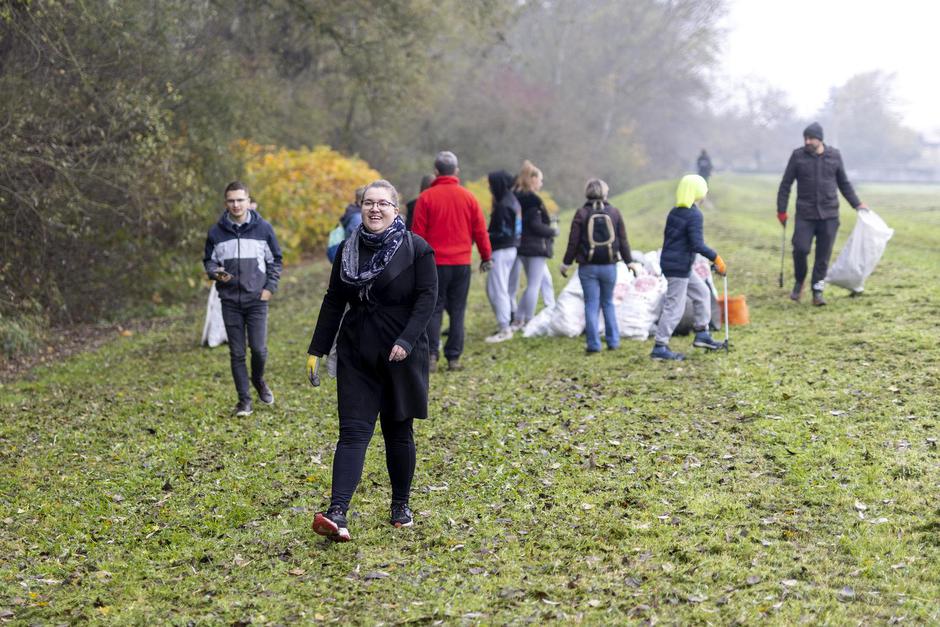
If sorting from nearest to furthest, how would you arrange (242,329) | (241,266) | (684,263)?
(241,266) < (242,329) < (684,263)

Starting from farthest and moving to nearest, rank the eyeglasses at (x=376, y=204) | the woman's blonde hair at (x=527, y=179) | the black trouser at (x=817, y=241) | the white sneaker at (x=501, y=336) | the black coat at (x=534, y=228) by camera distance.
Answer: the white sneaker at (x=501, y=336) < the black trouser at (x=817, y=241) < the black coat at (x=534, y=228) < the woman's blonde hair at (x=527, y=179) < the eyeglasses at (x=376, y=204)

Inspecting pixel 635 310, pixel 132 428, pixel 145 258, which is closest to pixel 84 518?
pixel 132 428

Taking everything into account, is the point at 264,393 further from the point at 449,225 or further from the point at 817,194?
the point at 817,194

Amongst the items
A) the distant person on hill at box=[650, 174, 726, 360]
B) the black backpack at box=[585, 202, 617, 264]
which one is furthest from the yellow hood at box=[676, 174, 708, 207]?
the black backpack at box=[585, 202, 617, 264]

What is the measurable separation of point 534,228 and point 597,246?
1.59m

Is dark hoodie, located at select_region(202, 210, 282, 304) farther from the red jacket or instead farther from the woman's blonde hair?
the woman's blonde hair

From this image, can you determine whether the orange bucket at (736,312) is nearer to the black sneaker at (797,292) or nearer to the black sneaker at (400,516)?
the black sneaker at (797,292)

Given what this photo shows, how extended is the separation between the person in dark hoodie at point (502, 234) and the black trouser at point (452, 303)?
1.40 metres

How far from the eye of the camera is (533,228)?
1184 centimetres

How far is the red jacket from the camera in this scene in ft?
31.7

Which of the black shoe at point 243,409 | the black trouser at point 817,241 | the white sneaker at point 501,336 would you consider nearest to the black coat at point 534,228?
the white sneaker at point 501,336

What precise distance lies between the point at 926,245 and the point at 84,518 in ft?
54.3

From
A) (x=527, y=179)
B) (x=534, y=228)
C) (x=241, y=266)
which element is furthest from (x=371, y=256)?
(x=534, y=228)

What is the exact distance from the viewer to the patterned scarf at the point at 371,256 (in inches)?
214
